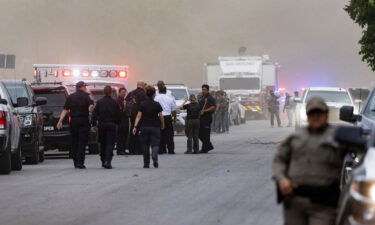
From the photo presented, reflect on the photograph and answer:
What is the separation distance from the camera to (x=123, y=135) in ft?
94.8

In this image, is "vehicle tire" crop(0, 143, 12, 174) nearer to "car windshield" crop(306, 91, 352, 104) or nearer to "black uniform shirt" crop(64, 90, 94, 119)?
"black uniform shirt" crop(64, 90, 94, 119)

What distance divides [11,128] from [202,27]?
249 ft

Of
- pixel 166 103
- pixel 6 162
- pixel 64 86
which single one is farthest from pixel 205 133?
pixel 6 162

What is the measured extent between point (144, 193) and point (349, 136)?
364 inches

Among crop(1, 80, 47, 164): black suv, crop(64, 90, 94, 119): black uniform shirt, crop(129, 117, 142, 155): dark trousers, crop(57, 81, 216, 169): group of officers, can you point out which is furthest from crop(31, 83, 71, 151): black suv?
crop(64, 90, 94, 119): black uniform shirt

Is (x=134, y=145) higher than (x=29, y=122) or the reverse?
the reverse


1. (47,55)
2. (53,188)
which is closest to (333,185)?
(53,188)

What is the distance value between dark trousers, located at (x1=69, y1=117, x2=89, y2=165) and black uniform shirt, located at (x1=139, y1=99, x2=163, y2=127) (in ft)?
3.69

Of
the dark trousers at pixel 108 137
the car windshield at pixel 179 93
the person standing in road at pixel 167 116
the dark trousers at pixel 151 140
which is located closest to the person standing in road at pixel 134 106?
the person standing in road at pixel 167 116

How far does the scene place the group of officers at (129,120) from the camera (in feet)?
74.3

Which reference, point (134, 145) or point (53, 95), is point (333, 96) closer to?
point (134, 145)

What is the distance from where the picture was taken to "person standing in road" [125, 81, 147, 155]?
27953mm

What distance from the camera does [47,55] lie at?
81625 millimetres

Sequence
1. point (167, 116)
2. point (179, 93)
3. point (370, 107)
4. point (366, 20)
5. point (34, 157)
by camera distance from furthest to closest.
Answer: point (179, 93) < point (167, 116) < point (34, 157) < point (366, 20) < point (370, 107)
